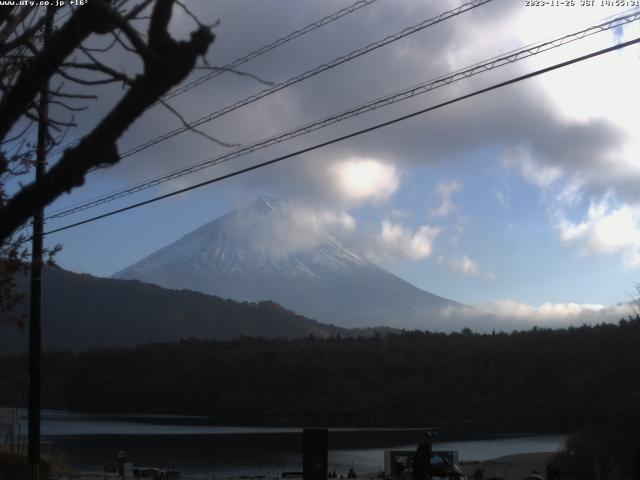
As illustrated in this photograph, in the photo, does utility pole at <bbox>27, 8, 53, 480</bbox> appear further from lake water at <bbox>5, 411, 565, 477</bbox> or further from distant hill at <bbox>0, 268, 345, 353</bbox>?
distant hill at <bbox>0, 268, 345, 353</bbox>

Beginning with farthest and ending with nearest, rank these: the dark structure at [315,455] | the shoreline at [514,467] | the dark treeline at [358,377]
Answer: the dark treeline at [358,377] < the shoreline at [514,467] < the dark structure at [315,455]

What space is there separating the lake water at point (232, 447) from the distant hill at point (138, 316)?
8898cm

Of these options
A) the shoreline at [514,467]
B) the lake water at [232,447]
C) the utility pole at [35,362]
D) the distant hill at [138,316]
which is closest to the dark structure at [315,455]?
the utility pole at [35,362]

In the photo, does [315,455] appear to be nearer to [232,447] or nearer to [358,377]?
[232,447]

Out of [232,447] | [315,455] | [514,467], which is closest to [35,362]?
[315,455]

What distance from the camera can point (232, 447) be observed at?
5794 cm

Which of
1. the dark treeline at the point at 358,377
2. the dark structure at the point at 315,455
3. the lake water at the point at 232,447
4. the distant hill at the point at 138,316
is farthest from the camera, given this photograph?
the distant hill at the point at 138,316

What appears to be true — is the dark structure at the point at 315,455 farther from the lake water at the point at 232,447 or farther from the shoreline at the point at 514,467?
the lake water at the point at 232,447

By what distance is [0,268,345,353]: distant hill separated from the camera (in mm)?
171625

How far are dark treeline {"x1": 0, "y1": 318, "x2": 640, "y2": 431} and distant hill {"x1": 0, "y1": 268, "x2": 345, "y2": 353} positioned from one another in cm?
4316

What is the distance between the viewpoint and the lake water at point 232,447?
145 ft

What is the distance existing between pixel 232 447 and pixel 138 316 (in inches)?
4916

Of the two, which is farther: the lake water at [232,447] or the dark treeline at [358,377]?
the dark treeline at [358,377]

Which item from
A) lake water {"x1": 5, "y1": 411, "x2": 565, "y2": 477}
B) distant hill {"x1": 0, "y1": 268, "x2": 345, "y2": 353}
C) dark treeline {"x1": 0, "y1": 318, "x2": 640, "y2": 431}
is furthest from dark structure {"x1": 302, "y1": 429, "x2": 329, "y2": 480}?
distant hill {"x1": 0, "y1": 268, "x2": 345, "y2": 353}
